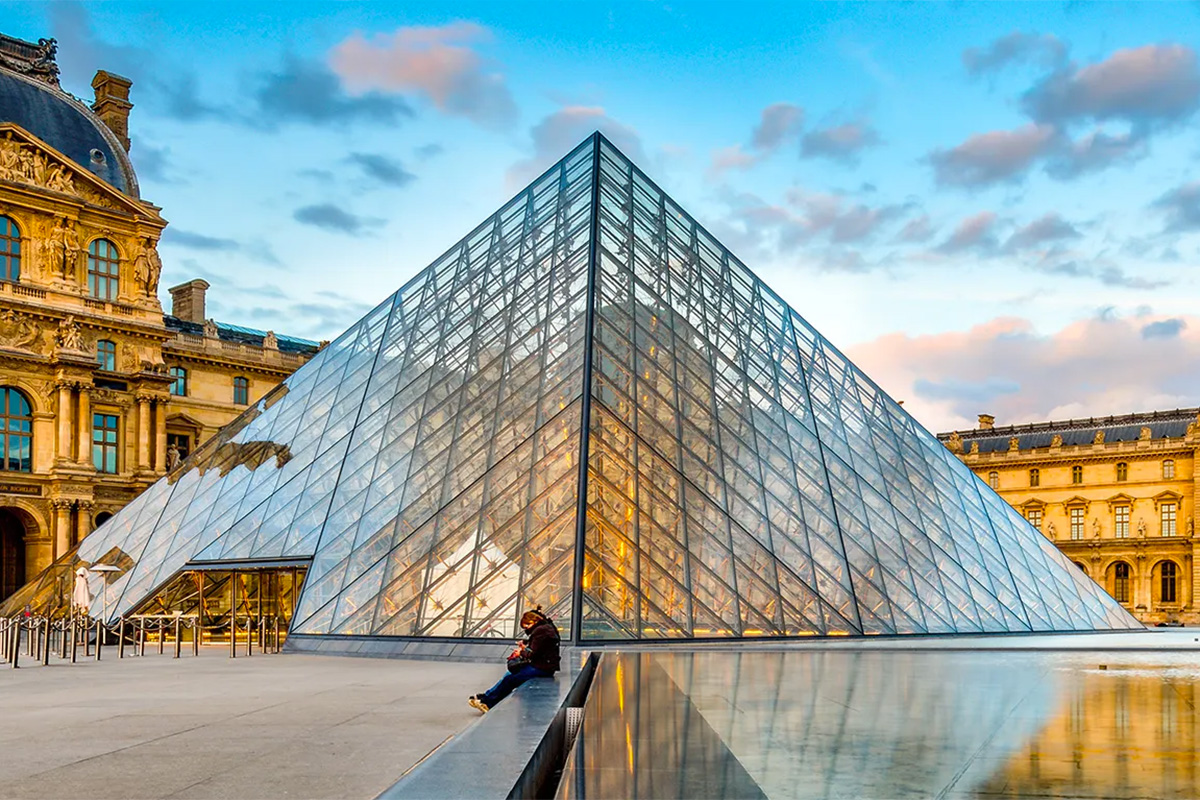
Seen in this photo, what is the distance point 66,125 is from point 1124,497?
208 ft

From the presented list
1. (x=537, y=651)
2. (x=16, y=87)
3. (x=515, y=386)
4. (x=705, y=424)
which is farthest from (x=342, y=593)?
(x=16, y=87)

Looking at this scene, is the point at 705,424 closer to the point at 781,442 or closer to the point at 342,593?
the point at 781,442

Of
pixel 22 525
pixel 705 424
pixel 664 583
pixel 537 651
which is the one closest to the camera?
pixel 537 651

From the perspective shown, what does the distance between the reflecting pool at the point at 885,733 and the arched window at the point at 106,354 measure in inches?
1601

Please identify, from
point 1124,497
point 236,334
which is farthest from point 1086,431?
point 236,334

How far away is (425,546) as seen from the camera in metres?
18.5

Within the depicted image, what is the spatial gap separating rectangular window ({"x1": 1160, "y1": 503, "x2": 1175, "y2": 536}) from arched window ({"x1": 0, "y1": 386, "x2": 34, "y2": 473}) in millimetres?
63463

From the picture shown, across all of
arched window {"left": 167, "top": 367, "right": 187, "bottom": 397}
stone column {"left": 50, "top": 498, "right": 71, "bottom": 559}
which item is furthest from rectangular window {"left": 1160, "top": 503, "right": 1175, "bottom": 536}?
stone column {"left": 50, "top": 498, "right": 71, "bottom": 559}

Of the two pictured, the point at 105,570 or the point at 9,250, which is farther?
the point at 9,250

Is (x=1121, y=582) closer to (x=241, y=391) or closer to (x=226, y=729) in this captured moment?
(x=241, y=391)

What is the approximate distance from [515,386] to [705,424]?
3352 mm

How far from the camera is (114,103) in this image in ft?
181

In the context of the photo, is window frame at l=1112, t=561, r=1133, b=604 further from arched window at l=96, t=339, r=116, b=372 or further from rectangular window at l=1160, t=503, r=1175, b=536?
arched window at l=96, t=339, r=116, b=372

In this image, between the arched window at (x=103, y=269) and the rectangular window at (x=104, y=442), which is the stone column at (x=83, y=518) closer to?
the rectangular window at (x=104, y=442)
